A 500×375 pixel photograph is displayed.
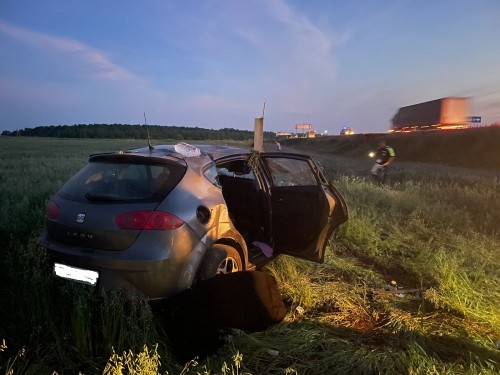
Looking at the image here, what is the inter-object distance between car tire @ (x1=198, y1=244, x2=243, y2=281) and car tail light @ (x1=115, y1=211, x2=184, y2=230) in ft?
1.52

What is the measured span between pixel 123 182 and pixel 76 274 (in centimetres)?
82

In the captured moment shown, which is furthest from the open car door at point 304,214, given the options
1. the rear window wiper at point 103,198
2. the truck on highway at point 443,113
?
the truck on highway at point 443,113

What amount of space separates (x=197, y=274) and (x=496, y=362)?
235 cm

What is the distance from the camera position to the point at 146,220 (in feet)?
9.11

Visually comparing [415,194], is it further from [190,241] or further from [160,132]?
[160,132]

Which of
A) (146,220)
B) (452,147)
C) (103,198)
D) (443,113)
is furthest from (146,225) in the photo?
(443,113)

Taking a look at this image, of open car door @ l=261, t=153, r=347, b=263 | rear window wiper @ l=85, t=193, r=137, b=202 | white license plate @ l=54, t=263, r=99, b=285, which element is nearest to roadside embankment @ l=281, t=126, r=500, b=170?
open car door @ l=261, t=153, r=347, b=263

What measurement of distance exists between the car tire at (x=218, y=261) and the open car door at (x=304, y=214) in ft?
3.38

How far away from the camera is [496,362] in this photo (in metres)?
2.67

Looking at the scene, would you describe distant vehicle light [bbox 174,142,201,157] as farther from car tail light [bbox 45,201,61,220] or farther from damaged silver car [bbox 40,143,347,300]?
car tail light [bbox 45,201,61,220]

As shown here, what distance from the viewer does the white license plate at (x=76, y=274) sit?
280cm

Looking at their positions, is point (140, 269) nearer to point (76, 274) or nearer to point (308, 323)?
point (76, 274)

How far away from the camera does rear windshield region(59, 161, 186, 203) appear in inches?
115

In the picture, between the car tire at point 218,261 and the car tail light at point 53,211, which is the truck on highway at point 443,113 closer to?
the car tire at point 218,261
